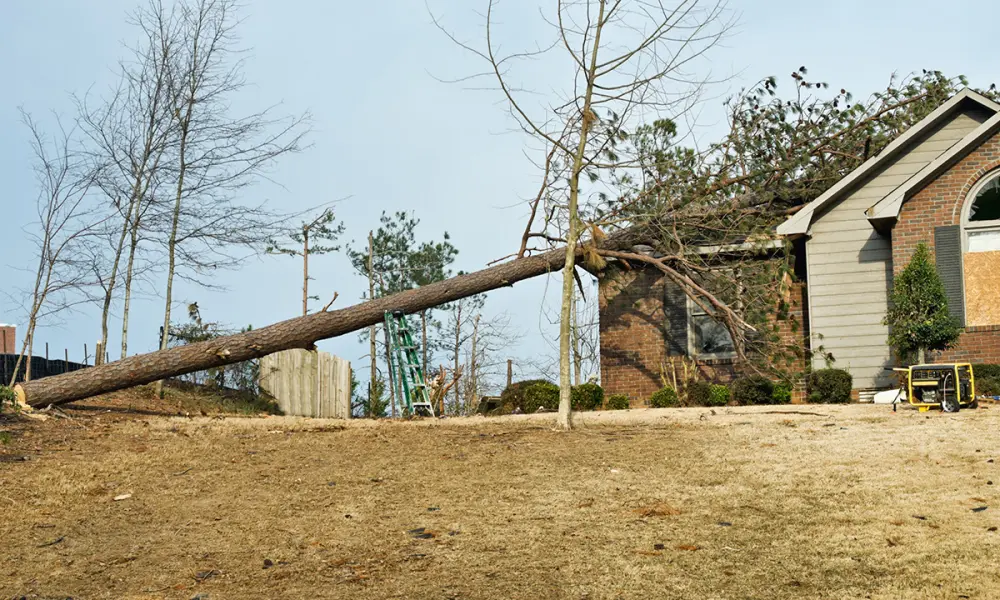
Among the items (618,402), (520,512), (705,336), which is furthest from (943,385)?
(520,512)

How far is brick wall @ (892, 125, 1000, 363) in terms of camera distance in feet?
50.6

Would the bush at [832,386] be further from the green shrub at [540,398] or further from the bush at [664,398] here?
the green shrub at [540,398]

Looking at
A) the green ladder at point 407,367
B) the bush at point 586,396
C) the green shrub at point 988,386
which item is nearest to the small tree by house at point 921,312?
the green shrub at point 988,386

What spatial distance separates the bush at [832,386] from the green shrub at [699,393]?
6.02 feet

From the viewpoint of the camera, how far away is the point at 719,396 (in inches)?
677

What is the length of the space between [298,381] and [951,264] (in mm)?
12723

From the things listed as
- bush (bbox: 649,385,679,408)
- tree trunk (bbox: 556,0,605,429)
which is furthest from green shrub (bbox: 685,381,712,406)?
tree trunk (bbox: 556,0,605,429)

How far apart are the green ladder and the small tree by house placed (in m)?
8.05

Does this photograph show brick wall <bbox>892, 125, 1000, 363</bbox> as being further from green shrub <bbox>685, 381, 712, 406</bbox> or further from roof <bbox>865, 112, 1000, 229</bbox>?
green shrub <bbox>685, 381, 712, 406</bbox>

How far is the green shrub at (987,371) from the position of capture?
14.5 metres

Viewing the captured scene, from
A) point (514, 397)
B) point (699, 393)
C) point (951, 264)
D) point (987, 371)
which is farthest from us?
point (514, 397)

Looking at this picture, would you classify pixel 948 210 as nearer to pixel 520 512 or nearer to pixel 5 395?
pixel 520 512

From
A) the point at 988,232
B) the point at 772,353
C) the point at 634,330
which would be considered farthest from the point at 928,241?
the point at 634,330

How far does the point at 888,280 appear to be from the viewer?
16969 mm
